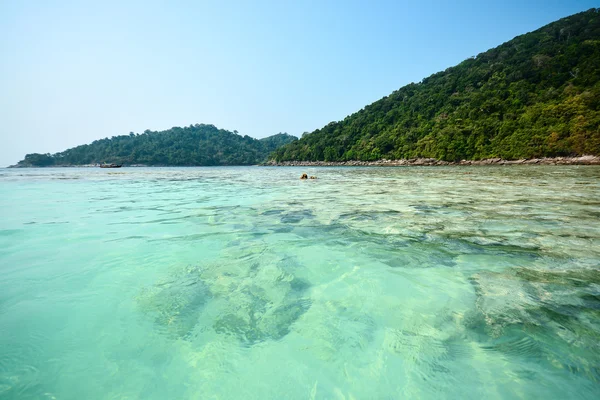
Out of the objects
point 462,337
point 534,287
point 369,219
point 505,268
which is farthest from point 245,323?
point 369,219

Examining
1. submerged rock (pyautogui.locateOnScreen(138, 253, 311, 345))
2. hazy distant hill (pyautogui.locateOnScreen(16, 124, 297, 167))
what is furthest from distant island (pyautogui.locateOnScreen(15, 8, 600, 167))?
submerged rock (pyautogui.locateOnScreen(138, 253, 311, 345))

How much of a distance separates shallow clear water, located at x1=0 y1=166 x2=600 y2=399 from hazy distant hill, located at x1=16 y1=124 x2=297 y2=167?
166 m

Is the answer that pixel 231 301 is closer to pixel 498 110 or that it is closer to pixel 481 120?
pixel 481 120

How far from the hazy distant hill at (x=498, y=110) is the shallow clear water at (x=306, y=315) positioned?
60.8m

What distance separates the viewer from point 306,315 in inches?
102

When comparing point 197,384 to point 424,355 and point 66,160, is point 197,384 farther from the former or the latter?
point 66,160

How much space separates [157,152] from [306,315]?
578 ft

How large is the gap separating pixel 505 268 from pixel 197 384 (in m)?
3.81

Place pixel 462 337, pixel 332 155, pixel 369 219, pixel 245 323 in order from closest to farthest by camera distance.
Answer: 1. pixel 462 337
2. pixel 245 323
3. pixel 369 219
4. pixel 332 155

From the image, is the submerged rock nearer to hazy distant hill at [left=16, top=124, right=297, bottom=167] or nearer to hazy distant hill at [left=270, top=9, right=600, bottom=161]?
hazy distant hill at [left=270, top=9, right=600, bottom=161]

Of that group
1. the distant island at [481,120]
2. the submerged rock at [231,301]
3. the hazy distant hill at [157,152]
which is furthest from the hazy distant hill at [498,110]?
the submerged rock at [231,301]

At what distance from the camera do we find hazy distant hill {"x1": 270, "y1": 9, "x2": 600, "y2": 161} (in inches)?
2029

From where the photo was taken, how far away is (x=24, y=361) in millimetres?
1956

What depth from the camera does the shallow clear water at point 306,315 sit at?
5.84ft
